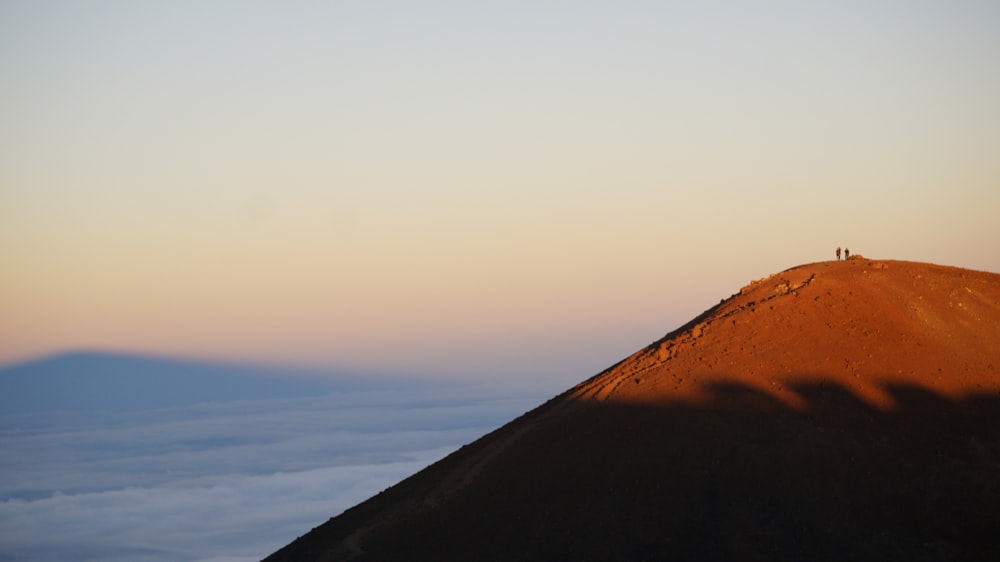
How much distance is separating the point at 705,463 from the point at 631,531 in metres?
5.34

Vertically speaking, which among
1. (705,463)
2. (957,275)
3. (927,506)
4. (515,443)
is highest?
(957,275)

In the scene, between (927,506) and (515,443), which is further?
(515,443)

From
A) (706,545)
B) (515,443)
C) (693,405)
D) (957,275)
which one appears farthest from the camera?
(957,275)

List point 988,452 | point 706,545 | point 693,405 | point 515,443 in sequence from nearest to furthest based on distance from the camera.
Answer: point 706,545
point 988,452
point 693,405
point 515,443

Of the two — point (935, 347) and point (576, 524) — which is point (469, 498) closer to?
point (576, 524)

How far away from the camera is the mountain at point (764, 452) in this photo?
171 ft

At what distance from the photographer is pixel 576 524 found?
5500 cm

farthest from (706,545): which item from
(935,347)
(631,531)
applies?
(935,347)

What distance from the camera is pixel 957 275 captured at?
69062 millimetres

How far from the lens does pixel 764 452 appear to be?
55938 mm

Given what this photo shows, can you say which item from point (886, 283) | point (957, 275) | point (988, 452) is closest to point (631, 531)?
point (988, 452)

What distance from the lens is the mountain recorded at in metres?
52.2

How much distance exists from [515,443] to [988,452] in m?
23.8

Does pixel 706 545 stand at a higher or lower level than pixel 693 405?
lower
